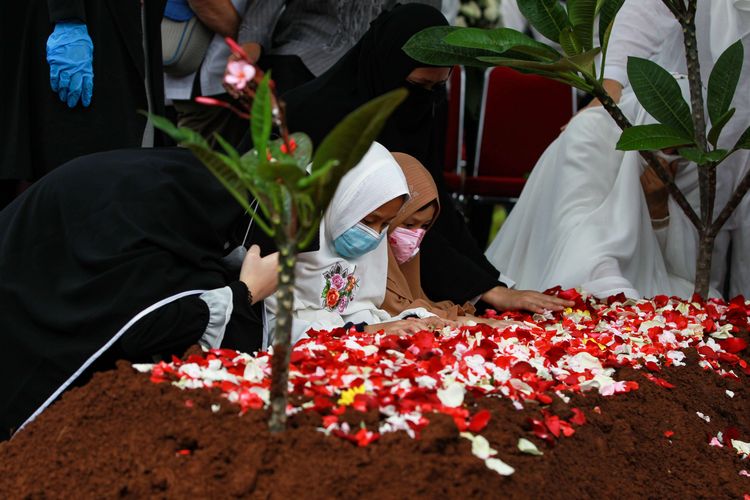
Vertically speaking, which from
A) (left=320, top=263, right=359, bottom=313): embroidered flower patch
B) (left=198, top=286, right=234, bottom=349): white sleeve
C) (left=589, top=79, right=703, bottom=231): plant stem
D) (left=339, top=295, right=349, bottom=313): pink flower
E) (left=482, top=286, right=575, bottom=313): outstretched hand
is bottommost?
(left=482, top=286, right=575, bottom=313): outstretched hand

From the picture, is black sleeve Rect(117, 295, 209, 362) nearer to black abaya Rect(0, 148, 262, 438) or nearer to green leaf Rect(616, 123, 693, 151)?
black abaya Rect(0, 148, 262, 438)

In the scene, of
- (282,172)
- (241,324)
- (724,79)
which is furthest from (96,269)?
(724,79)

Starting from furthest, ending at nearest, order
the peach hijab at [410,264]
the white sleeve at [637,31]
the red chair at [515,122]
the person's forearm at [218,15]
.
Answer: the red chair at [515,122]
the white sleeve at [637,31]
the person's forearm at [218,15]
the peach hijab at [410,264]

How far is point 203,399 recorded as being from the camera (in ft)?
6.23

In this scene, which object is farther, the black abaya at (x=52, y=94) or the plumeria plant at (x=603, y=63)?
the black abaya at (x=52, y=94)

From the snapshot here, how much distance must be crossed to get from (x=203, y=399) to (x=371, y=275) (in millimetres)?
1542

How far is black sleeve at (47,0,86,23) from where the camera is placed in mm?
3600

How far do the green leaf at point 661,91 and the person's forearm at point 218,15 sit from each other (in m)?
1.71

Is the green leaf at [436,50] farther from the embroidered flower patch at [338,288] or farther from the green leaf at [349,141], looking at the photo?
the green leaf at [349,141]

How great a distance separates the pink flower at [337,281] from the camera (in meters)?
3.15

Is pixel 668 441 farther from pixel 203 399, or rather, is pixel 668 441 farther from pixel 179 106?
pixel 179 106

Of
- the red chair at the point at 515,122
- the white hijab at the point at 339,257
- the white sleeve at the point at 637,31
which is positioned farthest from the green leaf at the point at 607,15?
the red chair at the point at 515,122

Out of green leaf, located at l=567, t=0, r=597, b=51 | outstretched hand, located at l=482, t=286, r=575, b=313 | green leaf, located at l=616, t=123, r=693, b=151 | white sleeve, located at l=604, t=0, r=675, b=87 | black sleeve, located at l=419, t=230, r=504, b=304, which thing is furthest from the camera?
white sleeve, located at l=604, t=0, r=675, b=87

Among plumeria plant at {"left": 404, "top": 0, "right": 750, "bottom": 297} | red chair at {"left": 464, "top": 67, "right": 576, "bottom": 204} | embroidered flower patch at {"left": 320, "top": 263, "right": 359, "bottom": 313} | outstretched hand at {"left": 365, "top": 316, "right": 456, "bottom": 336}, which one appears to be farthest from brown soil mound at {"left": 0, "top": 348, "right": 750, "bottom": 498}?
red chair at {"left": 464, "top": 67, "right": 576, "bottom": 204}
